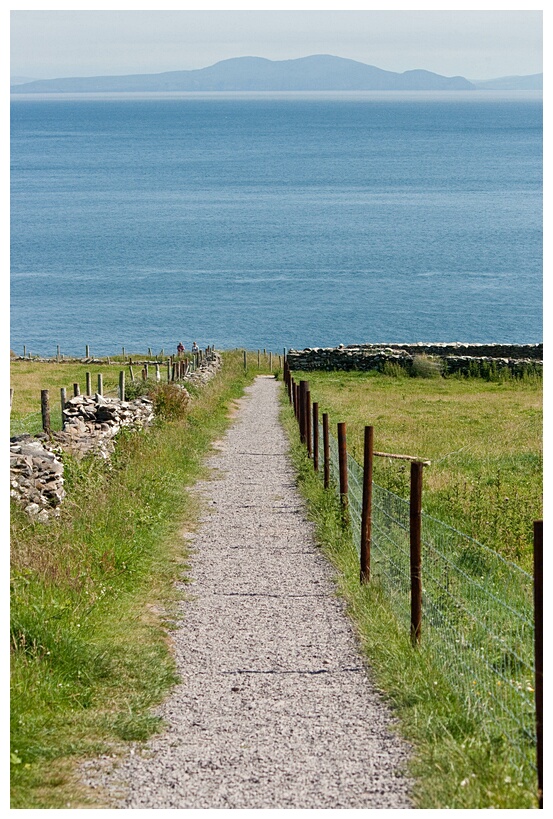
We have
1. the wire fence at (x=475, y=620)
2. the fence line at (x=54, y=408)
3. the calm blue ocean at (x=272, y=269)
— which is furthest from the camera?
the calm blue ocean at (x=272, y=269)

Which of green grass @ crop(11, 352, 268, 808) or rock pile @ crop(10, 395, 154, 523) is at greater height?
rock pile @ crop(10, 395, 154, 523)

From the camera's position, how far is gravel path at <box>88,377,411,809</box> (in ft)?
19.8

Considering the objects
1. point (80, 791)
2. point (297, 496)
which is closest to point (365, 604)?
point (80, 791)

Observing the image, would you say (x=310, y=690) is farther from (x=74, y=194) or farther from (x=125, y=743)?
(x=74, y=194)

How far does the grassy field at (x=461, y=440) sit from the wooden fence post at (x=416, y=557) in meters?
3.91

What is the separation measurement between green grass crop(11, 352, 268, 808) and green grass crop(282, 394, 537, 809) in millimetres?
1809

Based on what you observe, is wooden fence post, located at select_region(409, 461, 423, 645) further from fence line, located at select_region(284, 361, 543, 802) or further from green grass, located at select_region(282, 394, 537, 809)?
green grass, located at select_region(282, 394, 537, 809)

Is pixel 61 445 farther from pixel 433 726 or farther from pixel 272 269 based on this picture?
pixel 272 269

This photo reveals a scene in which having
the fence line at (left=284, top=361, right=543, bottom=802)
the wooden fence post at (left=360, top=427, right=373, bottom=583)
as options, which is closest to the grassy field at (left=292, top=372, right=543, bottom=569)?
the fence line at (left=284, top=361, right=543, bottom=802)

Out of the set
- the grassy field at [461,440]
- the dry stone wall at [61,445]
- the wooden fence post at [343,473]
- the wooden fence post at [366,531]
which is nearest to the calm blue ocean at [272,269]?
the grassy field at [461,440]

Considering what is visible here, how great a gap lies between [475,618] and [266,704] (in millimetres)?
1760

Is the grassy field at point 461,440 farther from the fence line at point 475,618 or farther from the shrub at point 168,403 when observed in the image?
the shrub at point 168,403

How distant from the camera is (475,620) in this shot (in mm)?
7766

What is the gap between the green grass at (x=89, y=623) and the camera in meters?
6.52
